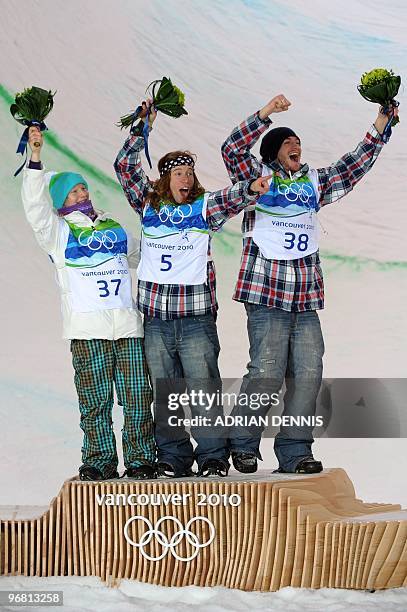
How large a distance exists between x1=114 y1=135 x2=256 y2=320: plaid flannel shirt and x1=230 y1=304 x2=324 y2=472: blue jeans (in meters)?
0.19

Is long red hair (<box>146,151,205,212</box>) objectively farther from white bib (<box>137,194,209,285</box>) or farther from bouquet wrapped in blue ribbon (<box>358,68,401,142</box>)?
bouquet wrapped in blue ribbon (<box>358,68,401,142</box>)

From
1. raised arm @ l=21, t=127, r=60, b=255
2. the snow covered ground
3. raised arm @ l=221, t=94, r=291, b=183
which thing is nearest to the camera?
raised arm @ l=21, t=127, r=60, b=255

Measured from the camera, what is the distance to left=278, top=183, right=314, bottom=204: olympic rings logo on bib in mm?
4016

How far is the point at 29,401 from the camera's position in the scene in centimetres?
678

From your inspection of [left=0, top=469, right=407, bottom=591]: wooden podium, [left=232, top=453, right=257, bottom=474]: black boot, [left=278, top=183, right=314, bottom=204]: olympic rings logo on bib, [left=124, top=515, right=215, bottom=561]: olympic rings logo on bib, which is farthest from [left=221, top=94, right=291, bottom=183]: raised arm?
[left=124, top=515, right=215, bottom=561]: olympic rings logo on bib

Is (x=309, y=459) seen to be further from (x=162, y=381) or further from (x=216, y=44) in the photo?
(x=216, y=44)

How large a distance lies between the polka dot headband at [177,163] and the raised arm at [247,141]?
135 mm

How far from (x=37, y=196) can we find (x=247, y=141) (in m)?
0.76

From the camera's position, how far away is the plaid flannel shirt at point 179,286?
3888mm

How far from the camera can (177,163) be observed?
400 centimetres

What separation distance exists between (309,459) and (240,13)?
13.5ft

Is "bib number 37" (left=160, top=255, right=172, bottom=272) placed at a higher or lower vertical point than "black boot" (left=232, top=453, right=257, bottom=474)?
higher

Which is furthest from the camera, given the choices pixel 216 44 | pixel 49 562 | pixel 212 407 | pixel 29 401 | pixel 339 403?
pixel 216 44

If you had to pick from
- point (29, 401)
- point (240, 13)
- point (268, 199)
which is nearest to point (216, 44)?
point (240, 13)
